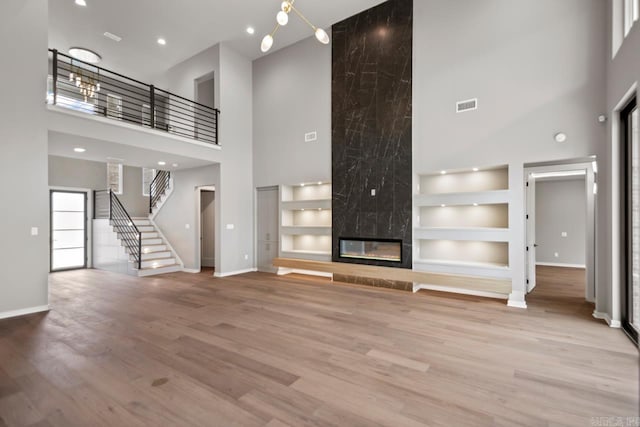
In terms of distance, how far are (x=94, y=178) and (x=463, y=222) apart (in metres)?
10.6

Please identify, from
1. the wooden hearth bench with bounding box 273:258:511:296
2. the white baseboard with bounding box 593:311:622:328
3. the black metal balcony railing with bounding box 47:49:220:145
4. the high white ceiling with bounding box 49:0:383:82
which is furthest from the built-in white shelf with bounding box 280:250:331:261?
the high white ceiling with bounding box 49:0:383:82

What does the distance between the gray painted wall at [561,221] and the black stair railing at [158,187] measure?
1131 cm

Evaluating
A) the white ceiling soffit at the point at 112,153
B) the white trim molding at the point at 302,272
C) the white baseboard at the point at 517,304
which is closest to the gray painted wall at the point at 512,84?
the white baseboard at the point at 517,304

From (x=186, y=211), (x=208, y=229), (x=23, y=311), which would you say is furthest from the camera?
(x=208, y=229)

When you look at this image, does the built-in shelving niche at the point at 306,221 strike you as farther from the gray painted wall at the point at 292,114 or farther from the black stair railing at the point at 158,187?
the black stair railing at the point at 158,187

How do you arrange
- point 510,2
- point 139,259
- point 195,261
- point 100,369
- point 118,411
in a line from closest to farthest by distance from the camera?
1. point 118,411
2. point 100,369
3. point 510,2
4. point 139,259
5. point 195,261

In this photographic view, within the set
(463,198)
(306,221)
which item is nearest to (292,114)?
(306,221)

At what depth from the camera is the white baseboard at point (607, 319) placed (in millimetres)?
3898

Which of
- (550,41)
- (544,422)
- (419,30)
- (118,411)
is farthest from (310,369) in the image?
(419,30)

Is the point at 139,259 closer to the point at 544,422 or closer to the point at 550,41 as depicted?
the point at 544,422

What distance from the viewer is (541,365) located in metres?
2.84

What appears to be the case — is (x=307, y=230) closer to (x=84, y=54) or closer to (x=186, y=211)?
(x=186, y=211)

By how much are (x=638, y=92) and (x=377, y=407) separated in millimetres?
4129

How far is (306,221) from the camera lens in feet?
26.5
